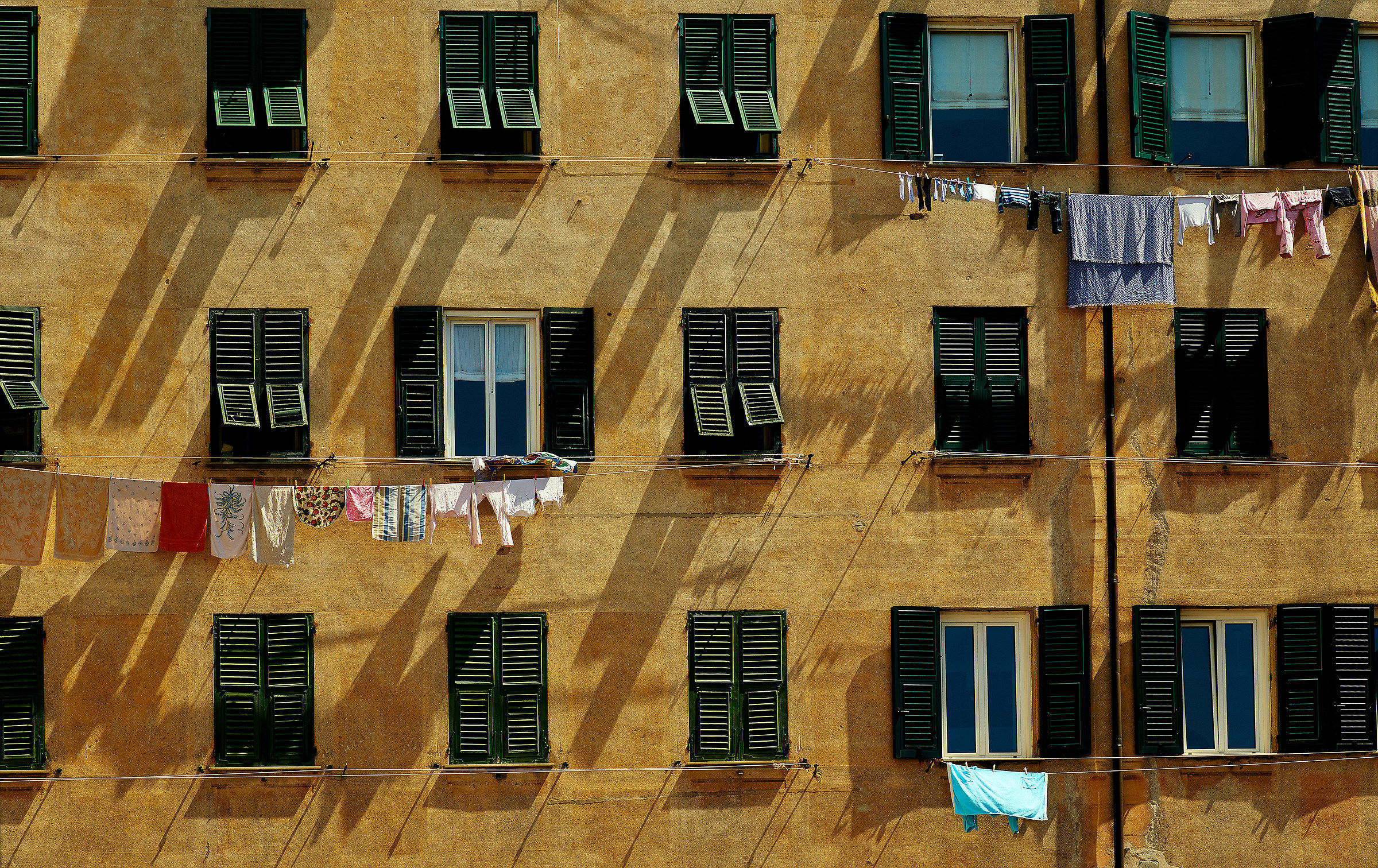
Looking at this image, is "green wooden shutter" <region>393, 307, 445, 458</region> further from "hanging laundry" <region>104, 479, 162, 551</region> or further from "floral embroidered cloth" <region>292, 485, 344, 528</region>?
"hanging laundry" <region>104, 479, 162, 551</region>

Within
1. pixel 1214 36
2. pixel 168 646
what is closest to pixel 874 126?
pixel 1214 36

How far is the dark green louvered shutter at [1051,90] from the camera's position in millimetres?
17188

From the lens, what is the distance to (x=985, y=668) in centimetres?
1709

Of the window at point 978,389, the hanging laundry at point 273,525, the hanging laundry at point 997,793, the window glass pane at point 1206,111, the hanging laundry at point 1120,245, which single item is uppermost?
the window glass pane at point 1206,111

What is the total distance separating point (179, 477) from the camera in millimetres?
16375

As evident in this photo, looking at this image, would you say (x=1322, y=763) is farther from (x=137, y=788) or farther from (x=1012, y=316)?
(x=137, y=788)

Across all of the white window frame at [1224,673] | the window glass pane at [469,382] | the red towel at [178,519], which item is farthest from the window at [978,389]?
the red towel at [178,519]

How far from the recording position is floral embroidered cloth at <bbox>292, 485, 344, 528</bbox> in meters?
15.7

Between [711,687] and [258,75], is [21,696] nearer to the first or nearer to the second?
[258,75]

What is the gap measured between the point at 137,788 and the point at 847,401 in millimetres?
9134

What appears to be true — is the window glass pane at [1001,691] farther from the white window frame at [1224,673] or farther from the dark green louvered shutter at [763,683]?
the dark green louvered shutter at [763,683]

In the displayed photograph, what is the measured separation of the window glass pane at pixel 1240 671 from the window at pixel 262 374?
11094mm

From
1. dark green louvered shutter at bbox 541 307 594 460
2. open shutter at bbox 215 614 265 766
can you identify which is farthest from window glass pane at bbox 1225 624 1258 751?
open shutter at bbox 215 614 265 766

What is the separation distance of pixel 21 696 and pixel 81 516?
2.18 metres
